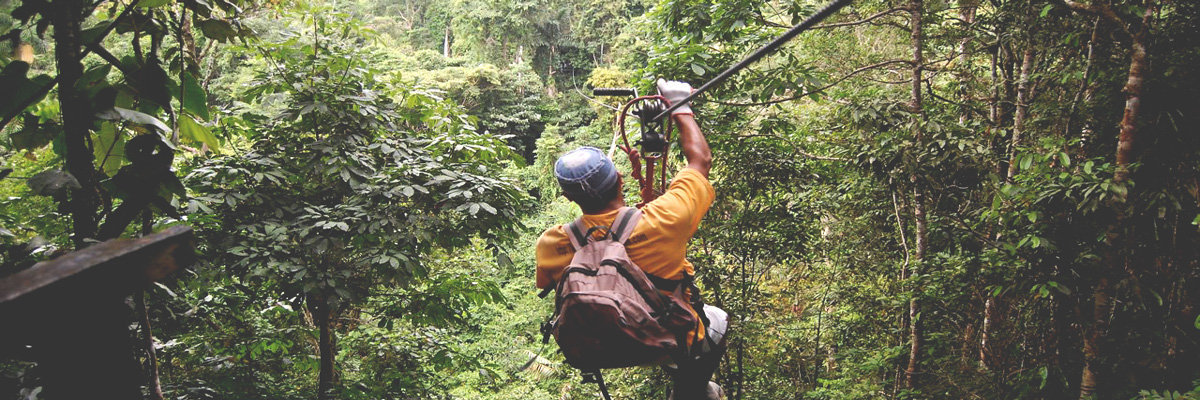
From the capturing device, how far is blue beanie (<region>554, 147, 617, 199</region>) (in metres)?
1.81

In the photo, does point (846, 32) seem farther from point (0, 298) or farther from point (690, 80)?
point (0, 298)

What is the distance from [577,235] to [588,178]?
0.18 m

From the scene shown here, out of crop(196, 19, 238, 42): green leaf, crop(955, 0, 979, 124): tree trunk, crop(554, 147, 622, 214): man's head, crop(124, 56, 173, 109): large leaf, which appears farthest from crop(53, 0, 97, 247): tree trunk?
crop(955, 0, 979, 124): tree trunk

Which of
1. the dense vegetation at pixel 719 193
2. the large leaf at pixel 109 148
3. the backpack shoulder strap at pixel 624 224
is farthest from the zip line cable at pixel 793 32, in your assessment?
the large leaf at pixel 109 148

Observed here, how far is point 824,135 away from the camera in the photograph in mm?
4871

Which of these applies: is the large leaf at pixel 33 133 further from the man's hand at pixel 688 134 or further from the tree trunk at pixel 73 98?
the man's hand at pixel 688 134

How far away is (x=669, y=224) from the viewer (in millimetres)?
1734

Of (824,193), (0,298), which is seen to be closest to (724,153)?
(824,193)

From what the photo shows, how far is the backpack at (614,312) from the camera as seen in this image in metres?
1.57

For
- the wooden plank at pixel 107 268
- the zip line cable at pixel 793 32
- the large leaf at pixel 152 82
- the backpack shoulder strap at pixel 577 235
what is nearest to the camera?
the wooden plank at pixel 107 268

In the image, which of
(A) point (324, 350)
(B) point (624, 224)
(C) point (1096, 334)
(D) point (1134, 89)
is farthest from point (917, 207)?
(A) point (324, 350)

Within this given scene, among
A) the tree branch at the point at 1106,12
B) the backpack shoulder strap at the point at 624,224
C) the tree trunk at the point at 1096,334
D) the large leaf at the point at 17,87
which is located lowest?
the tree trunk at the point at 1096,334

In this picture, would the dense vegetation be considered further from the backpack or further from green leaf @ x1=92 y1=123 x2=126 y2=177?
the backpack

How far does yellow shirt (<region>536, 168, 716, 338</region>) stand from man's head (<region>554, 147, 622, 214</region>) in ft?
0.17
